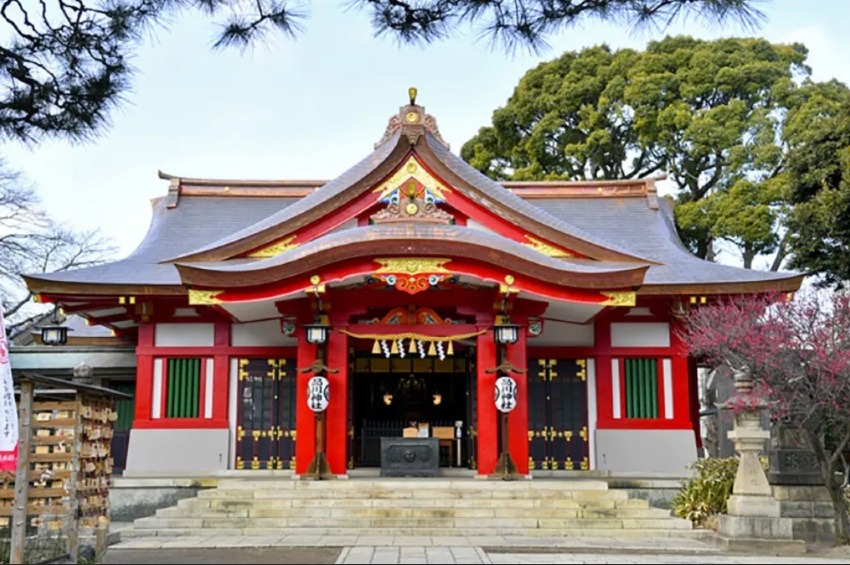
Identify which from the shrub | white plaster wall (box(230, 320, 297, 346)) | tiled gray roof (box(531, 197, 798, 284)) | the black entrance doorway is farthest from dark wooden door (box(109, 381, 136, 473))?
the shrub

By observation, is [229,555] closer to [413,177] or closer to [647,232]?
[413,177]

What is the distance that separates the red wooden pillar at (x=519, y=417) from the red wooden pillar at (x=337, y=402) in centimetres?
282

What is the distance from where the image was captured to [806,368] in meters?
11.8

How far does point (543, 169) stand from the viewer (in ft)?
103

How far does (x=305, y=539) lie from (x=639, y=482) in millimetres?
6148

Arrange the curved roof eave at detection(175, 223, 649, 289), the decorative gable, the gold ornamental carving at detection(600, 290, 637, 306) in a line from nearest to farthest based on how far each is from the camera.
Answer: the curved roof eave at detection(175, 223, 649, 289)
the gold ornamental carving at detection(600, 290, 637, 306)
the decorative gable

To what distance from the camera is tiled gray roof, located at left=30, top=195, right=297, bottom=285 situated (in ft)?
52.8

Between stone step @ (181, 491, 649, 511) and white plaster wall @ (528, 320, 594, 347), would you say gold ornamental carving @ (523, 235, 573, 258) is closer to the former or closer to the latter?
white plaster wall @ (528, 320, 594, 347)

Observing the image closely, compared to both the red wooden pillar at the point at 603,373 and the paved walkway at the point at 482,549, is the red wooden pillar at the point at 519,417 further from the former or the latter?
the paved walkway at the point at 482,549

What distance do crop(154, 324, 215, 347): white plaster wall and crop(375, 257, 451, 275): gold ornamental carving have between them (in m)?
4.22

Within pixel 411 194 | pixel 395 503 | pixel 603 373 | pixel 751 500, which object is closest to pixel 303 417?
pixel 395 503

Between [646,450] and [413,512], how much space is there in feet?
18.2

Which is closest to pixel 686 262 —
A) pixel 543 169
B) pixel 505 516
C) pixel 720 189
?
pixel 505 516

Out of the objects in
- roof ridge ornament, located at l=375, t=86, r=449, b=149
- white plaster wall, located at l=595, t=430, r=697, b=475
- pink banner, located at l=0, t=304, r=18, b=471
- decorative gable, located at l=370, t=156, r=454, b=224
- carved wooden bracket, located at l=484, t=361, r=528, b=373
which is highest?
roof ridge ornament, located at l=375, t=86, r=449, b=149
